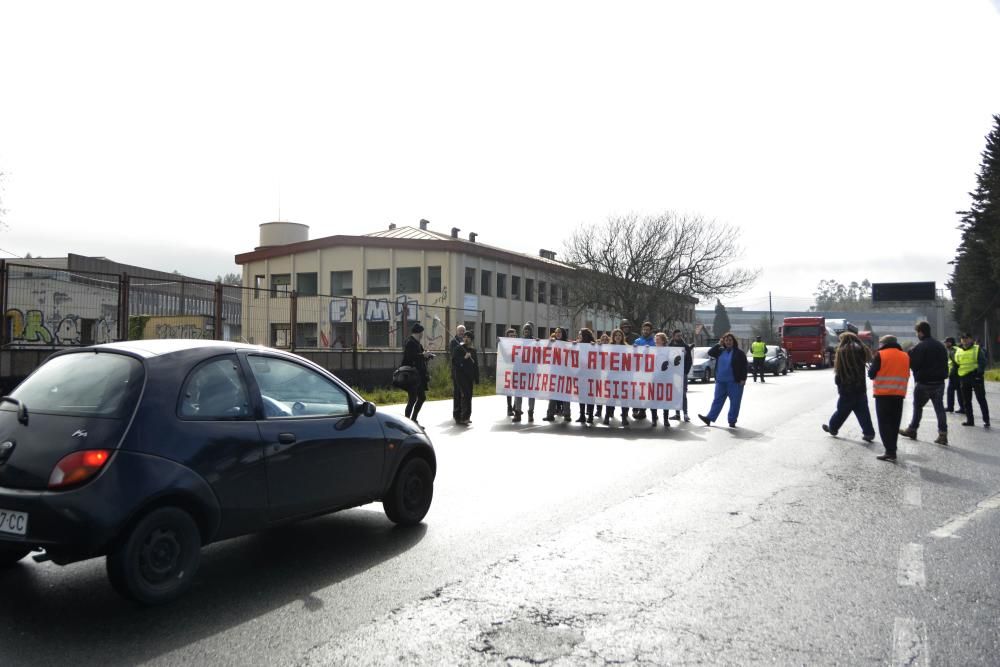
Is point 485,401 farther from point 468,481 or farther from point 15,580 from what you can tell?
point 15,580

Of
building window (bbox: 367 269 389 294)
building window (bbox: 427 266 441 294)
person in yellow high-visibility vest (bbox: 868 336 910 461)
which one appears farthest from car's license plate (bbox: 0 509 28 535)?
building window (bbox: 367 269 389 294)

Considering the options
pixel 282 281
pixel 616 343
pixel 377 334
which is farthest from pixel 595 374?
pixel 282 281

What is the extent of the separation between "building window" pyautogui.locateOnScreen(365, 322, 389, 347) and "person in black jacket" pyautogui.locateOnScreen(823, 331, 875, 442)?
13731 mm

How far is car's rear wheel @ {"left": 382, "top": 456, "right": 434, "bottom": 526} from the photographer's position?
6.32 meters

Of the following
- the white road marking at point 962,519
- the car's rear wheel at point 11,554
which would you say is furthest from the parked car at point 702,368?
the car's rear wheel at point 11,554

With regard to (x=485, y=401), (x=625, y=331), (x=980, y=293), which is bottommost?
(x=485, y=401)

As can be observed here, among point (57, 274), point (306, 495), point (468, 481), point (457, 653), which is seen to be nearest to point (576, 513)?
point (468, 481)

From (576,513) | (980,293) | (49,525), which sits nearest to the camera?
(49,525)

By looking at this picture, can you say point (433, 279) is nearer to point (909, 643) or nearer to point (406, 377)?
point (406, 377)

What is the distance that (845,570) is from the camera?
5.25 metres

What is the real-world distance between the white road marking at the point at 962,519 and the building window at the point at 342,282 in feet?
154

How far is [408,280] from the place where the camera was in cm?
5175

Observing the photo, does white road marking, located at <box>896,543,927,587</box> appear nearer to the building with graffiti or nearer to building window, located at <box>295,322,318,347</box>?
building window, located at <box>295,322,318,347</box>

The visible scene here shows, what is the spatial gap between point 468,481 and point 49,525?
190 inches
